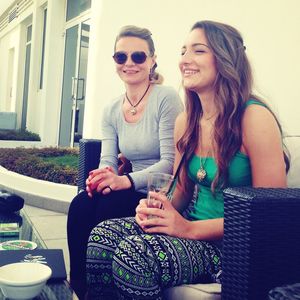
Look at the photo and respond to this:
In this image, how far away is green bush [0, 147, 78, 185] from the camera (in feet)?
13.5

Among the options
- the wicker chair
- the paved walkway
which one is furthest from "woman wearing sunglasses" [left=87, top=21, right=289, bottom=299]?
the paved walkway

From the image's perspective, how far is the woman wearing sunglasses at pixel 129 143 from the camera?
171 cm

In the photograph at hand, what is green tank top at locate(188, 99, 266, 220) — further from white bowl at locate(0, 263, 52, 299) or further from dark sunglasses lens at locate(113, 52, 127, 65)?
dark sunglasses lens at locate(113, 52, 127, 65)

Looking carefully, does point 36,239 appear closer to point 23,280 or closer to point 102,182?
point 102,182

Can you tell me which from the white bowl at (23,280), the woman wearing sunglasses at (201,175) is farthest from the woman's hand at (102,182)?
the white bowl at (23,280)

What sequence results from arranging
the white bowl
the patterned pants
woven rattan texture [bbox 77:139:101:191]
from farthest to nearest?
woven rattan texture [bbox 77:139:101:191]
the patterned pants
the white bowl

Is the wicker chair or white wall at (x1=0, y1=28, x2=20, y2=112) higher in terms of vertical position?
white wall at (x1=0, y1=28, x2=20, y2=112)

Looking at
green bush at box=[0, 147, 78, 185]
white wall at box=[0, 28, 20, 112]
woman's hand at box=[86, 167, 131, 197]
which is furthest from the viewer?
white wall at box=[0, 28, 20, 112]

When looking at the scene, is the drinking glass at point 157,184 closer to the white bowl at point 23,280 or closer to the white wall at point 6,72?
the white bowl at point 23,280

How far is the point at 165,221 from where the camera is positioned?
1.32 metres

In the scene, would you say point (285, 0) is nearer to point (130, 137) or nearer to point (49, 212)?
point (130, 137)

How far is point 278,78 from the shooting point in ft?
6.98

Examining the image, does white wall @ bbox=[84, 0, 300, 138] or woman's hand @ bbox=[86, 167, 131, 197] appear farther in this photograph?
white wall @ bbox=[84, 0, 300, 138]

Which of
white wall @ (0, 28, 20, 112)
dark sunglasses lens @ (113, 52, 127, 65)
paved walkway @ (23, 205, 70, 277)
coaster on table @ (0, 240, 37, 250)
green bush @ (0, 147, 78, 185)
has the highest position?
white wall @ (0, 28, 20, 112)
